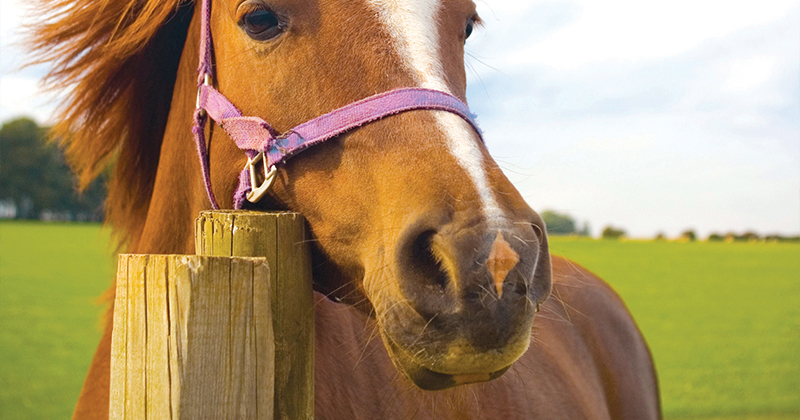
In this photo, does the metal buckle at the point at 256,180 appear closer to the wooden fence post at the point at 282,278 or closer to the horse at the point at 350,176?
the horse at the point at 350,176

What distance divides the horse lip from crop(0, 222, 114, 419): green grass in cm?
214

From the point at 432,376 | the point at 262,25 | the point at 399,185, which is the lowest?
the point at 432,376

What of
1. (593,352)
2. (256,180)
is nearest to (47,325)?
(593,352)

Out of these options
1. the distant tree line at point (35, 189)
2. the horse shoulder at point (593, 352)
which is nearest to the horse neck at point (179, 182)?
the horse shoulder at point (593, 352)

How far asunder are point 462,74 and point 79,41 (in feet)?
6.06

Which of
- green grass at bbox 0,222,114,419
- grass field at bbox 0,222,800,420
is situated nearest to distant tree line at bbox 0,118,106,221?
grass field at bbox 0,222,800,420

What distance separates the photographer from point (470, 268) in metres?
1.29

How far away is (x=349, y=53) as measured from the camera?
172cm

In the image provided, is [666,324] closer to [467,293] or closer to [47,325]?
[47,325]

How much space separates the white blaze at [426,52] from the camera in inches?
60.7

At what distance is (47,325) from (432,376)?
1293 cm

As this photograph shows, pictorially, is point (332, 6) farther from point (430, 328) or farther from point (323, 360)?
point (323, 360)

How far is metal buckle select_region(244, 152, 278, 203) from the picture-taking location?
68.6 inches

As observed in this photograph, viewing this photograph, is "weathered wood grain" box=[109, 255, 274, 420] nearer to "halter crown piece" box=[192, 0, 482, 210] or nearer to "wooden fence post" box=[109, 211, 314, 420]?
"wooden fence post" box=[109, 211, 314, 420]
